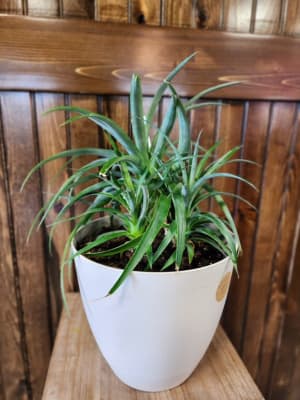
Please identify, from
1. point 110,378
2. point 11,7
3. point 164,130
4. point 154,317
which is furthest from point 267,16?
point 110,378

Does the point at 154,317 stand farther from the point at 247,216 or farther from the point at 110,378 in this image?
the point at 247,216

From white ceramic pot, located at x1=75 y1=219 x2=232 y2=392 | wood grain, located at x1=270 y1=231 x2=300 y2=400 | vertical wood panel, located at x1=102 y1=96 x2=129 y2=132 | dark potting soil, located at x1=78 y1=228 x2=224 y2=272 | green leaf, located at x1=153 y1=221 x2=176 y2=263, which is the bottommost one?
wood grain, located at x1=270 y1=231 x2=300 y2=400

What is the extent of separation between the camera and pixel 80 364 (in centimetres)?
63

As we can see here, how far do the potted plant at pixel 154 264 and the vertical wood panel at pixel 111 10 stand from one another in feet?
1.10

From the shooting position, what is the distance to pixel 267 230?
97cm

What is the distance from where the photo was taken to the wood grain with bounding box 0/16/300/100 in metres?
0.70

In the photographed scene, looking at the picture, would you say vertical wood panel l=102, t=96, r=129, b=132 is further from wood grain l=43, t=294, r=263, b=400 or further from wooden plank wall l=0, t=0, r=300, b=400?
wood grain l=43, t=294, r=263, b=400

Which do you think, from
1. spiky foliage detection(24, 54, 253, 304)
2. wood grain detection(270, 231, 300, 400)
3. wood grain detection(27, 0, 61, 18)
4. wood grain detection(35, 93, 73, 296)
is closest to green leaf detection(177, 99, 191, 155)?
spiky foliage detection(24, 54, 253, 304)

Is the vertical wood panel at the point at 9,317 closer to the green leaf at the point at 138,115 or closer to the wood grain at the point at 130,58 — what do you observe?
the wood grain at the point at 130,58

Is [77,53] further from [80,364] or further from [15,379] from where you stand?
[15,379]

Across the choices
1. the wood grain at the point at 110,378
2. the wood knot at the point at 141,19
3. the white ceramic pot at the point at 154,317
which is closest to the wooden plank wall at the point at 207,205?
the wood knot at the point at 141,19

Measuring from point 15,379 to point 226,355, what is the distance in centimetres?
67

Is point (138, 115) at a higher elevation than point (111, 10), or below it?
below

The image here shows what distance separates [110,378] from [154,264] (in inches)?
10.2
